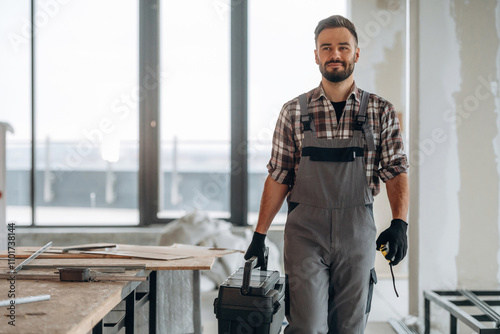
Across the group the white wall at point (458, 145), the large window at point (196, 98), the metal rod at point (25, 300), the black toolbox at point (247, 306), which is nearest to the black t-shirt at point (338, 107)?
the black toolbox at point (247, 306)

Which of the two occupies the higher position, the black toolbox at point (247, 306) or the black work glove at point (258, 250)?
the black work glove at point (258, 250)

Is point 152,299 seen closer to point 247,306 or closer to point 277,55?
point 247,306

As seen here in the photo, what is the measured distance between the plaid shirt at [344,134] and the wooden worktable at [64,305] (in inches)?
24.8

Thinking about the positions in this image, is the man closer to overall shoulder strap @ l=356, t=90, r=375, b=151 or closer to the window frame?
overall shoulder strap @ l=356, t=90, r=375, b=151

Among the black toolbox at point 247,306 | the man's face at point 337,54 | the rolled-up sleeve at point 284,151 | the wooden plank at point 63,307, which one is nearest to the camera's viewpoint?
the wooden plank at point 63,307

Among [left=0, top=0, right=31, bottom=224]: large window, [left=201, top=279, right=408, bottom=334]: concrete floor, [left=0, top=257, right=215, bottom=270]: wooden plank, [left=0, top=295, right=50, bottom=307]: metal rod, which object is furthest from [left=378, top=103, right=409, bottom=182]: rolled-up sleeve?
[left=0, top=0, right=31, bottom=224]: large window

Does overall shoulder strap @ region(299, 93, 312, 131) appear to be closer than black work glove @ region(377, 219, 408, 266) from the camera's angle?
No

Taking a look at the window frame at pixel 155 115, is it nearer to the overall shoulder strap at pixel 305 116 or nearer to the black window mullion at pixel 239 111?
the black window mullion at pixel 239 111

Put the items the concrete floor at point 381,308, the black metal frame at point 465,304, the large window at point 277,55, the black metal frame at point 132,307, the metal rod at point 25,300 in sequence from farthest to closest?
the large window at point 277,55
the concrete floor at point 381,308
the black metal frame at point 465,304
the black metal frame at point 132,307
the metal rod at point 25,300

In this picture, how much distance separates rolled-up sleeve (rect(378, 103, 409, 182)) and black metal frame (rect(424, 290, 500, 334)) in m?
1.09

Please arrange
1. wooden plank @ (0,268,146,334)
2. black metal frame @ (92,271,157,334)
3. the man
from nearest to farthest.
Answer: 1. wooden plank @ (0,268,146,334)
2. black metal frame @ (92,271,157,334)
3. the man

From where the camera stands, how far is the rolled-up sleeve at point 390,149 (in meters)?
1.74

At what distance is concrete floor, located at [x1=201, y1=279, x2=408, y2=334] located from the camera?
3031mm

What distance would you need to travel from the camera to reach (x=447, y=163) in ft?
9.67
